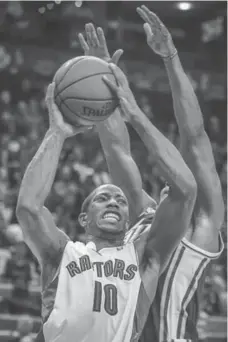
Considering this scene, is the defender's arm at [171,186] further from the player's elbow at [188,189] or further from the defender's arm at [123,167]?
the defender's arm at [123,167]

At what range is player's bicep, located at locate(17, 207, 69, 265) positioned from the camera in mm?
3451

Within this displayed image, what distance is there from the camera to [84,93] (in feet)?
12.1

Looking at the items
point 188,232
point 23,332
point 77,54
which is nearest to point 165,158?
point 188,232

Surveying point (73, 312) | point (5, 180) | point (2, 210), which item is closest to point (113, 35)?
point (5, 180)

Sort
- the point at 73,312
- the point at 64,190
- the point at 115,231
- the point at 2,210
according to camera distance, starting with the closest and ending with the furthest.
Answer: the point at 73,312
the point at 115,231
the point at 2,210
the point at 64,190

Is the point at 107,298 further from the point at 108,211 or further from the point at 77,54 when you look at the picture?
the point at 77,54

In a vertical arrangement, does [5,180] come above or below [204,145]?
below

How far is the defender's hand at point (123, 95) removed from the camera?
353 cm

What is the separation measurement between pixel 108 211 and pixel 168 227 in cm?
37

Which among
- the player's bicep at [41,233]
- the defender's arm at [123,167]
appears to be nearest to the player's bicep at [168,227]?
the player's bicep at [41,233]

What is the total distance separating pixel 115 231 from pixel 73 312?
52cm

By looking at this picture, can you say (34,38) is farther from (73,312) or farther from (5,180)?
(73,312)

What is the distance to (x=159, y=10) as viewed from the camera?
50.0 feet

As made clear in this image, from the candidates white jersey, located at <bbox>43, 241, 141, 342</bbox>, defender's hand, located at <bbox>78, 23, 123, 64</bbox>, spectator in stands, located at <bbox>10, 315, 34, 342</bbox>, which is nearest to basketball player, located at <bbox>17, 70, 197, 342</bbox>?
white jersey, located at <bbox>43, 241, 141, 342</bbox>
